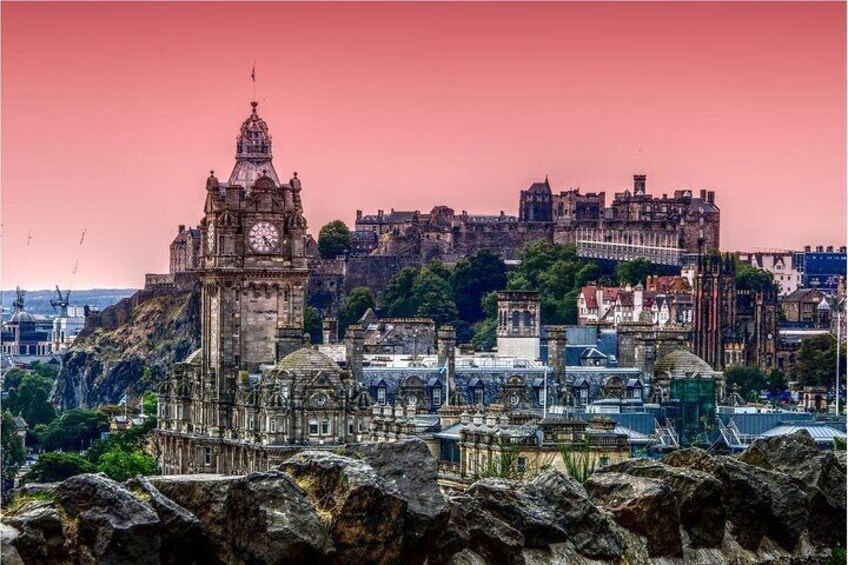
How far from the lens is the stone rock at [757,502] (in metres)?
25.3

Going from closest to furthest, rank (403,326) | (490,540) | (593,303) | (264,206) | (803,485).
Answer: (490,540)
(803,485)
(264,206)
(403,326)
(593,303)

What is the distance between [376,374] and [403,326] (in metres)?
34.4

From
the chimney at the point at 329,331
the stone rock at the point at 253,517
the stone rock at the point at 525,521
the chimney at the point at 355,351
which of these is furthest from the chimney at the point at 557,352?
the stone rock at the point at 253,517

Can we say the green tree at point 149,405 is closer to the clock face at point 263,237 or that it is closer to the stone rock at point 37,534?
the clock face at point 263,237

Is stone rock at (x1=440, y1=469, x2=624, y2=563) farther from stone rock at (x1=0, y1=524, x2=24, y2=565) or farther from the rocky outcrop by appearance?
stone rock at (x1=0, y1=524, x2=24, y2=565)

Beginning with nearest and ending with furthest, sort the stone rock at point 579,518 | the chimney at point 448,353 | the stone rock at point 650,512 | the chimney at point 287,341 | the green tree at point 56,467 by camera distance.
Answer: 1. the stone rock at point 579,518
2. the stone rock at point 650,512
3. the chimney at point 448,353
4. the chimney at point 287,341
5. the green tree at point 56,467

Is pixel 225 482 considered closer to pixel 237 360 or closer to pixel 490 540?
pixel 490 540

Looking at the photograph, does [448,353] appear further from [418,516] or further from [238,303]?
[418,516]

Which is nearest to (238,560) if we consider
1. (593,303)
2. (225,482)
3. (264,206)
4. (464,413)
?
(225,482)

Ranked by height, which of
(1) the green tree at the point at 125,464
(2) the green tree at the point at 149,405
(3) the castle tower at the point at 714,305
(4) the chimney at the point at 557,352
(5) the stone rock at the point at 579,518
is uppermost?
(3) the castle tower at the point at 714,305

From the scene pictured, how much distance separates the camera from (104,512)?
2025cm

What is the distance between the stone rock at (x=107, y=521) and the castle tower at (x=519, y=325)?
11080 cm

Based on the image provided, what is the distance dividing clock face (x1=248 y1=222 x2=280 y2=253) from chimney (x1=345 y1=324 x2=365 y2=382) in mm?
8083

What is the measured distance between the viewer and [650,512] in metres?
24.2
